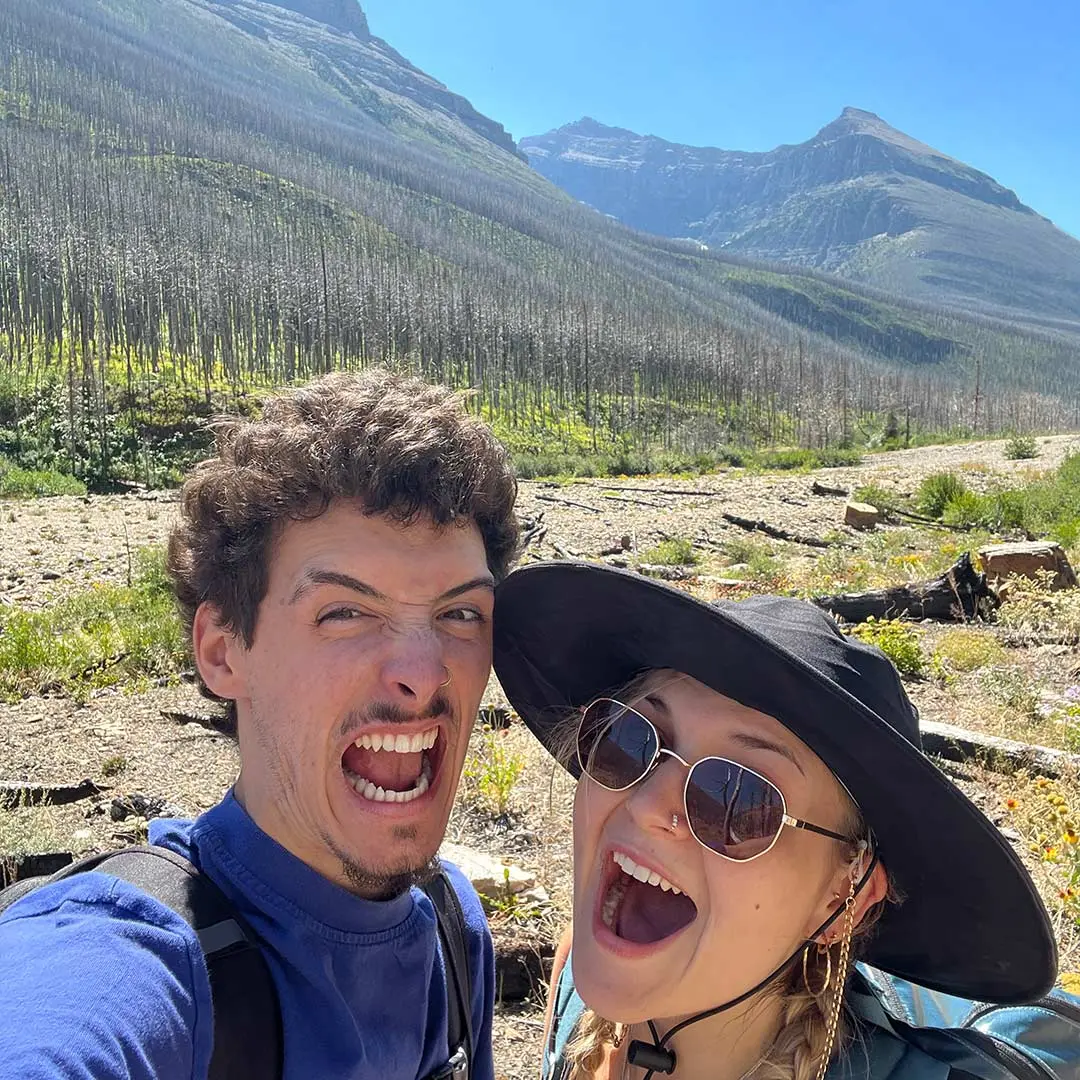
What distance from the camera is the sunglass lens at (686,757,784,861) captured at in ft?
4.99

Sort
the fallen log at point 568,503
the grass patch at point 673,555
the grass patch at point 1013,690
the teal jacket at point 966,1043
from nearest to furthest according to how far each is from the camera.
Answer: the teal jacket at point 966,1043
the grass patch at point 1013,690
the grass patch at point 673,555
the fallen log at point 568,503

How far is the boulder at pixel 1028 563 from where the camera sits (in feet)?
30.3

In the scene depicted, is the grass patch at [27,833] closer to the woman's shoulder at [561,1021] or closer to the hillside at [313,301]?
the woman's shoulder at [561,1021]

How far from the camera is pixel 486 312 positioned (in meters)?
86.8

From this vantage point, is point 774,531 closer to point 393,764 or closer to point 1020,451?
point 393,764

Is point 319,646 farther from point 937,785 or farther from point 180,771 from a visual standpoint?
point 180,771

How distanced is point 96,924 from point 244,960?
25cm

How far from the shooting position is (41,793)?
4.95 m

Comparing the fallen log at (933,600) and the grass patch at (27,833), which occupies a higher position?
the fallen log at (933,600)

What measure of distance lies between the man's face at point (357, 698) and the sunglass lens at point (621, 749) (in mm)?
295

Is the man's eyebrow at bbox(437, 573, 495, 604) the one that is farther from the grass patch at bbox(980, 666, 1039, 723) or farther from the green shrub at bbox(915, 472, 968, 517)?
the green shrub at bbox(915, 472, 968, 517)

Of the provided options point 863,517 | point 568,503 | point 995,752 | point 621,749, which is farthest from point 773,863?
point 568,503

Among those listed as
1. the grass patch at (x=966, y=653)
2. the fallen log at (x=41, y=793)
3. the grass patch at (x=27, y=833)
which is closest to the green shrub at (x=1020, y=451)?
the grass patch at (x=966, y=653)

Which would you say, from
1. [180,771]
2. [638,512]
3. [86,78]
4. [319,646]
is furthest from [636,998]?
[86,78]
